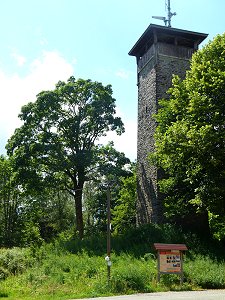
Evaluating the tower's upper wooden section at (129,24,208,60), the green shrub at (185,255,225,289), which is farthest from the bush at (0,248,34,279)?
the tower's upper wooden section at (129,24,208,60)

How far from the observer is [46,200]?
41812 millimetres

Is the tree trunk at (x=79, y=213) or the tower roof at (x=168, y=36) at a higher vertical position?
the tower roof at (x=168, y=36)

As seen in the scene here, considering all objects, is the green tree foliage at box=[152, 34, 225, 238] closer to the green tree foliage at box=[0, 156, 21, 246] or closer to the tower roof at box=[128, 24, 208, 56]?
the tower roof at box=[128, 24, 208, 56]

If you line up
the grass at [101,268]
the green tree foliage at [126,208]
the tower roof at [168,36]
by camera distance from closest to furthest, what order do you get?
the grass at [101,268] → the tower roof at [168,36] → the green tree foliage at [126,208]

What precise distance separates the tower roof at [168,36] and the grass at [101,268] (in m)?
14.7

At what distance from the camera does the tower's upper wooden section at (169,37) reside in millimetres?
28531

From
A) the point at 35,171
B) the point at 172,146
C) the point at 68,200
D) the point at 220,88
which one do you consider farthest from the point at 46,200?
the point at 220,88

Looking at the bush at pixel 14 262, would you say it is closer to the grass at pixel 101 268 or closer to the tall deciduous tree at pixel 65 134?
the grass at pixel 101 268

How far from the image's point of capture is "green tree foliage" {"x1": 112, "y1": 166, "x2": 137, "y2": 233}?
129 ft

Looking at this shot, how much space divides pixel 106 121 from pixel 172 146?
12.1 meters

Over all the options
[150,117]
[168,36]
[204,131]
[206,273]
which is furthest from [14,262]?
[168,36]

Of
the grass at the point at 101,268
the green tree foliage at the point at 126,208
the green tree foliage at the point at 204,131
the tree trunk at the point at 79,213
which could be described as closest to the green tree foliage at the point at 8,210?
the green tree foliage at the point at 126,208

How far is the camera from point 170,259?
648 inches

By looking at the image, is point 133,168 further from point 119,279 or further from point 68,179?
point 119,279
